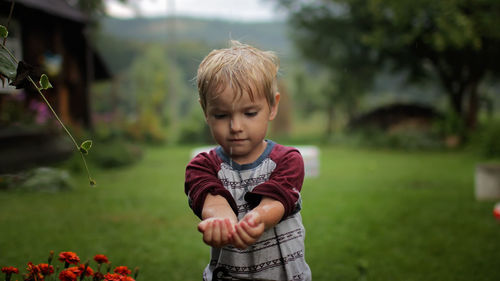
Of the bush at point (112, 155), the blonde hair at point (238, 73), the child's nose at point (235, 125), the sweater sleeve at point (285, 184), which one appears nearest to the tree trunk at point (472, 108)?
the bush at point (112, 155)

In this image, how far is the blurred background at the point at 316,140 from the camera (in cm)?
460

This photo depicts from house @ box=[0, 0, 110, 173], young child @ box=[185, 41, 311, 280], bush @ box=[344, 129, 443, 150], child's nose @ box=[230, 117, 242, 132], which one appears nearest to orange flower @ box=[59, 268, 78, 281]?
young child @ box=[185, 41, 311, 280]

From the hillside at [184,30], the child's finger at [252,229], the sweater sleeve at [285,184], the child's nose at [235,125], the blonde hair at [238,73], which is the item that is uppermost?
the hillside at [184,30]

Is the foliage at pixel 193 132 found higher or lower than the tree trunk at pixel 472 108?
lower

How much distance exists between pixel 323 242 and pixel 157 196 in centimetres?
396

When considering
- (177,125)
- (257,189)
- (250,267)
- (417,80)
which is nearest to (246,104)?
(257,189)

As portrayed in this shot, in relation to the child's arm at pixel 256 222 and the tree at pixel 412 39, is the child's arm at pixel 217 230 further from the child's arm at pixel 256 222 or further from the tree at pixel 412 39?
the tree at pixel 412 39

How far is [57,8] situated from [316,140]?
1384 centimetres

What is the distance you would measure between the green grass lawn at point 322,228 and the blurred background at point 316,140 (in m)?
0.03

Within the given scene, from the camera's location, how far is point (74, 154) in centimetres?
1230

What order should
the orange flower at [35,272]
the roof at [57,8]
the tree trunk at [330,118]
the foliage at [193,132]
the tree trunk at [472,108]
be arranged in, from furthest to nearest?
the tree trunk at [330,118] → the foliage at [193,132] → the tree trunk at [472,108] → the roof at [57,8] → the orange flower at [35,272]

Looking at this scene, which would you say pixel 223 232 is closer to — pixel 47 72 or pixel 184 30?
pixel 47 72

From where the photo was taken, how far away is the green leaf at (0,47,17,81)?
1.65 meters

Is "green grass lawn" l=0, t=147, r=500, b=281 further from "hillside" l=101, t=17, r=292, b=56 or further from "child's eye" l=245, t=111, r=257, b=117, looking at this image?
"hillside" l=101, t=17, r=292, b=56
